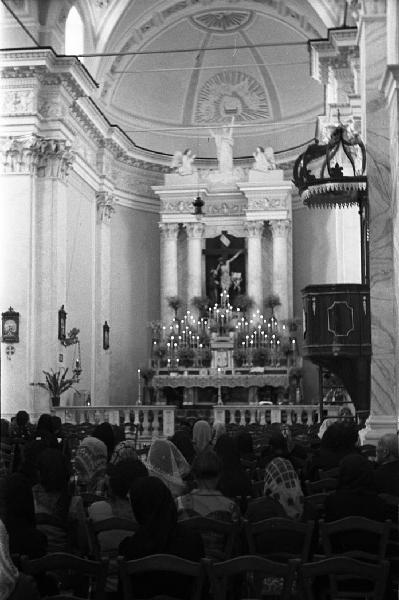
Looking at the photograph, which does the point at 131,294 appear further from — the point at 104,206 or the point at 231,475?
the point at 231,475

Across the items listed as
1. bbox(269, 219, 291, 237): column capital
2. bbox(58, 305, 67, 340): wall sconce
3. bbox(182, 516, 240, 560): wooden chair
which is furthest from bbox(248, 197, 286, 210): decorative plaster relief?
bbox(182, 516, 240, 560): wooden chair

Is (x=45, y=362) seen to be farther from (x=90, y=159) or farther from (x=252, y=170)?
(x=252, y=170)

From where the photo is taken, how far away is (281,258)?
28.0 meters

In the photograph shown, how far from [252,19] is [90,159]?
21.6 ft

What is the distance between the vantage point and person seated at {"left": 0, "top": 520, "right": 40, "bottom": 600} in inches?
127

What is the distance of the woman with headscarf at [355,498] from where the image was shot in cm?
539

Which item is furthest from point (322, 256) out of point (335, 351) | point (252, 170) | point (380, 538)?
point (380, 538)

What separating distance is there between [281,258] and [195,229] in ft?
9.01

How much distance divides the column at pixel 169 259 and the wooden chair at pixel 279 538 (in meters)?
23.5

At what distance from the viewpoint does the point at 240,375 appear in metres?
26.0

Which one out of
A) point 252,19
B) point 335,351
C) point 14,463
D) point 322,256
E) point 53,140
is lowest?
point 14,463

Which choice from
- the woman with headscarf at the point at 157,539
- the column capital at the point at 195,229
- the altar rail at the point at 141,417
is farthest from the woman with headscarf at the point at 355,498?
the column capital at the point at 195,229

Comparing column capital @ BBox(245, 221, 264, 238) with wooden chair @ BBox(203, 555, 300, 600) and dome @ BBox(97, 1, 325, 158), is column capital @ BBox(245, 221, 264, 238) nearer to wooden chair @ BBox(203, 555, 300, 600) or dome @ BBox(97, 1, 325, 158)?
dome @ BBox(97, 1, 325, 158)

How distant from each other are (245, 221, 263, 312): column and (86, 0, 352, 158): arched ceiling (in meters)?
3.01
